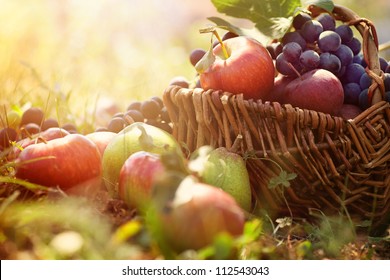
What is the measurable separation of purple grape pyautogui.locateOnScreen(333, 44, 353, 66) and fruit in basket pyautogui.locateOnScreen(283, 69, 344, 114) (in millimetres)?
160

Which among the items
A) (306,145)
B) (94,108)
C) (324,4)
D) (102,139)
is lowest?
(94,108)

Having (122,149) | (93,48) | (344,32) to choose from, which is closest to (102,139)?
(122,149)

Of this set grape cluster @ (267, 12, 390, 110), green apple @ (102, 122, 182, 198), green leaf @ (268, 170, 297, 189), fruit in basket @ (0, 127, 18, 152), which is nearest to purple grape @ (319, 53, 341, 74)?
grape cluster @ (267, 12, 390, 110)

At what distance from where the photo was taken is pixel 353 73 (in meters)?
1.67

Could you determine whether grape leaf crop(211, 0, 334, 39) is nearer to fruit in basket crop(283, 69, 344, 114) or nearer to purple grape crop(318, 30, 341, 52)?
purple grape crop(318, 30, 341, 52)

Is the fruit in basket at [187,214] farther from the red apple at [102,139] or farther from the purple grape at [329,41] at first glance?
the purple grape at [329,41]

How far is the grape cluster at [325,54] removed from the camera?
1.60 m

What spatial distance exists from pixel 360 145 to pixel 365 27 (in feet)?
1.33

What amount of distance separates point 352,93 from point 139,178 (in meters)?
0.80

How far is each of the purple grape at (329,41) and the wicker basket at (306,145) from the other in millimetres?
96

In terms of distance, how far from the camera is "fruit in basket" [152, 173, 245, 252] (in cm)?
97

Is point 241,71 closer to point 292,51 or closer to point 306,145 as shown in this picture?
point 292,51

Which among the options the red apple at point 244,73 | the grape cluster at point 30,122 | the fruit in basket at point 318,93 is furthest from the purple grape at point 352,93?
the grape cluster at point 30,122

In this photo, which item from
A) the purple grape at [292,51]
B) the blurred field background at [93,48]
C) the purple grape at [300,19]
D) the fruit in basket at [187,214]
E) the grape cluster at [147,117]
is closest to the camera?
the fruit in basket at [187,214]
